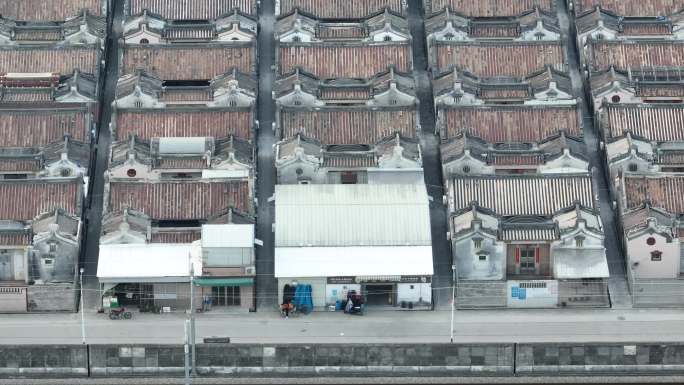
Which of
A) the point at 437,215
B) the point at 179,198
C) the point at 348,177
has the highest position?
the point at 348,177

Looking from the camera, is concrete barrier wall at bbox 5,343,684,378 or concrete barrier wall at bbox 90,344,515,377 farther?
concrete barrier wall at bbox 90,344,515,377

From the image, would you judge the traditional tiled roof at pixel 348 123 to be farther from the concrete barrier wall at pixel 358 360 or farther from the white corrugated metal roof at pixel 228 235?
the concrete barrier wall at pixel 358 360

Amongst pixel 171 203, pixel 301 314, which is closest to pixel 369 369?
pixel 301 314

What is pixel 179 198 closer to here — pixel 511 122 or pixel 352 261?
pixel 352 261

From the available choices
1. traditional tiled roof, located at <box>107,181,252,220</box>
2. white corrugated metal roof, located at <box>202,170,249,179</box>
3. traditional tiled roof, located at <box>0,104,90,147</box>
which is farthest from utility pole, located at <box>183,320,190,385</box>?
traditional tiled roof, located at <box>0,104,90,147</box>

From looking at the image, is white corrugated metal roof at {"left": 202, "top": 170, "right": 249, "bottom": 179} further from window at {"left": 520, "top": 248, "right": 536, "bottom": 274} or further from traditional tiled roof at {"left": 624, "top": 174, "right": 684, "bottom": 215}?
traditional tiled roof at {"left": 624, "top": 174, "right": 684, "bottom": 215}

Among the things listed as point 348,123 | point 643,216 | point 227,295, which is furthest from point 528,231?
point 227,295
